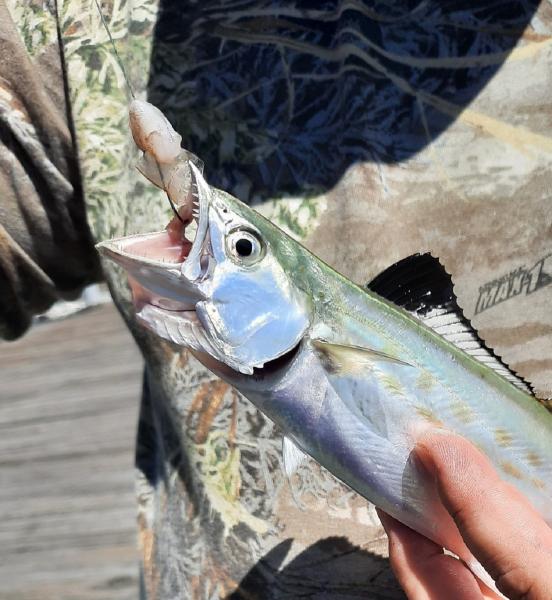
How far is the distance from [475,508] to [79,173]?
37.1 inches

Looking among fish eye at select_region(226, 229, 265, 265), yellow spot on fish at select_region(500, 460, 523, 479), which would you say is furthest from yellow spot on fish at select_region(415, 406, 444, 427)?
fish eye at select_region(226, 229, 265, 265)

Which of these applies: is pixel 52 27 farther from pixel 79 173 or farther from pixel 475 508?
pixel 475 508

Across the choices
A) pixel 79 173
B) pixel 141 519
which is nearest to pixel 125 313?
pixel 79 173

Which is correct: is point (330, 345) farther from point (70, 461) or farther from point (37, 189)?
point (70, 461)

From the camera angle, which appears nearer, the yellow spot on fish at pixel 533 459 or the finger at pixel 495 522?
the finger at pixel 495 522

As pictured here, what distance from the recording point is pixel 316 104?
63.3 inches

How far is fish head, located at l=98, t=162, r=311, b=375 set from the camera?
3.76ft

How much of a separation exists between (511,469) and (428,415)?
15cm

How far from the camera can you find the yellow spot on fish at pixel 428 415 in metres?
1.25

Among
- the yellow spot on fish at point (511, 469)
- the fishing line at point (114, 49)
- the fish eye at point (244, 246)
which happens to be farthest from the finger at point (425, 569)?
the fishing line at point (114, 49)

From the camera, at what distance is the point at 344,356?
122 centimetres

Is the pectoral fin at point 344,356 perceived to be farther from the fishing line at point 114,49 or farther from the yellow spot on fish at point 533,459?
the fishing line at point 114,49

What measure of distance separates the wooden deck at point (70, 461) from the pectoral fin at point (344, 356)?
11.1 ft

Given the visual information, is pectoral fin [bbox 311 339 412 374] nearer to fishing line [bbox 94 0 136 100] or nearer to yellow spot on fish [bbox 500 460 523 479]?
yellow spot on fish [bbox 500 460 523 479]
